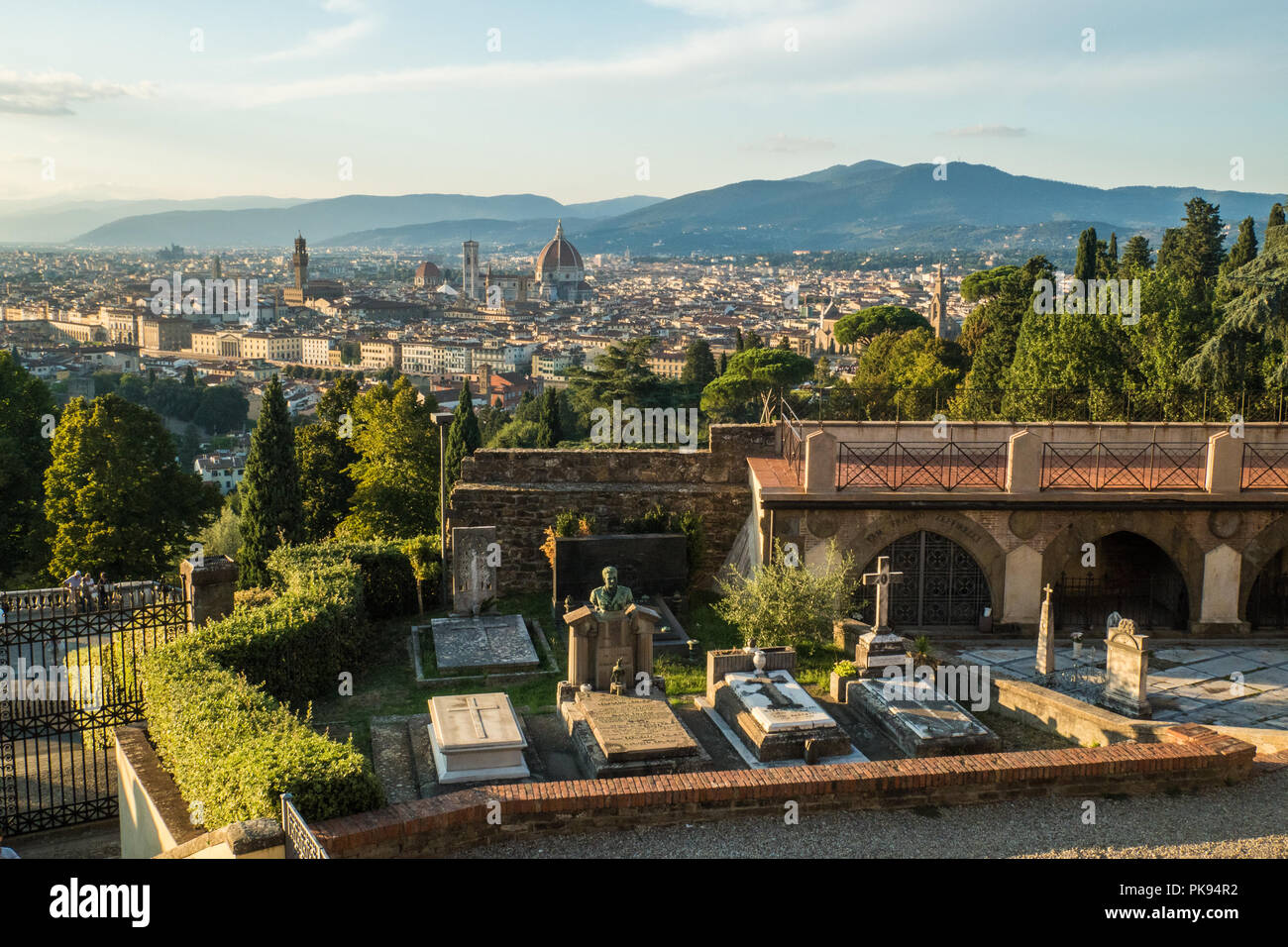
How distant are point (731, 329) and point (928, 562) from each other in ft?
579

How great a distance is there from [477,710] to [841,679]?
14.1 ft

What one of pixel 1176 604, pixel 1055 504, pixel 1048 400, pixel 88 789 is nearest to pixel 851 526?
pixel 1055 504

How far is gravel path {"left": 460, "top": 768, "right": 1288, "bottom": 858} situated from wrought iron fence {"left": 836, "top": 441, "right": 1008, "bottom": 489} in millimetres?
7270

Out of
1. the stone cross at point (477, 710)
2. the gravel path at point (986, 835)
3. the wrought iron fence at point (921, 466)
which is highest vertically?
the wrought iron fence at point (921, 466)

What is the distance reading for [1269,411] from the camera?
2703 centimetres

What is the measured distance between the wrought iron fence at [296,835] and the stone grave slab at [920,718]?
625cm

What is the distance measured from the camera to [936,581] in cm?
1619

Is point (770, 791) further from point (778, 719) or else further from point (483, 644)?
point (483, 644)

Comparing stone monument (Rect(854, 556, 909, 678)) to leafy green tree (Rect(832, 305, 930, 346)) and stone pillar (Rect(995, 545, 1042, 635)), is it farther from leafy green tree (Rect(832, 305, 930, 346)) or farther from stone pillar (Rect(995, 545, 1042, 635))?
leafy green tree (Rect(832, 305, 930, 346))

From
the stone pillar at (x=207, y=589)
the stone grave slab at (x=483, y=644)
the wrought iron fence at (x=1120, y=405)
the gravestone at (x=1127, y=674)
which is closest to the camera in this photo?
the gravestone at (x=1127, y=674)

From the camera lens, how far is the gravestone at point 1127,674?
488 inches

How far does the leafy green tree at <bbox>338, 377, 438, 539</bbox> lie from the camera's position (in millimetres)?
32031

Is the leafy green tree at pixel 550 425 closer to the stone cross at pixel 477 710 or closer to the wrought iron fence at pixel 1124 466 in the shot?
the wrought iron fence at pixel 1124 466

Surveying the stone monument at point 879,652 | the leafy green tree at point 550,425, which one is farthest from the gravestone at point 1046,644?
the leafy green tree at point 550,425
